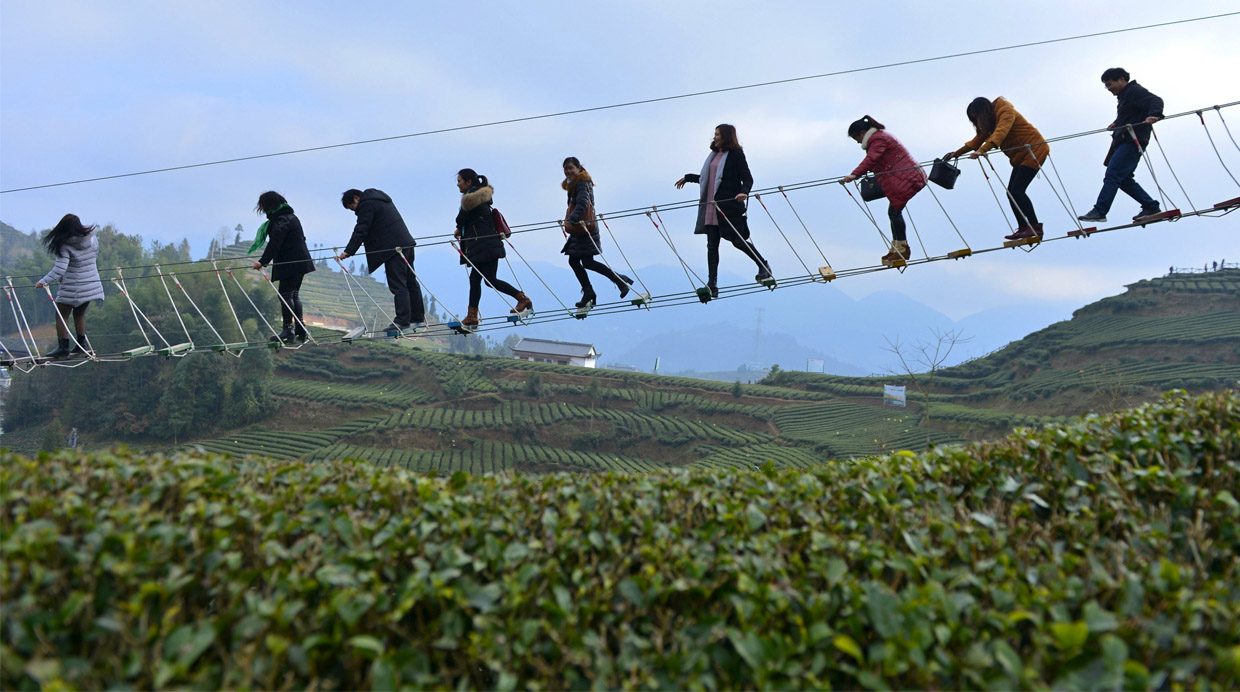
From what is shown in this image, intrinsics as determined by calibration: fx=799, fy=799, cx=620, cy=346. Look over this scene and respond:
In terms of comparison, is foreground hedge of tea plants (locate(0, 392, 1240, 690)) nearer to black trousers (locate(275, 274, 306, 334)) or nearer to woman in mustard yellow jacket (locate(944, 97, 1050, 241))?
woman in mustard yellow jacket (locate(944, 97, 1050, 241))

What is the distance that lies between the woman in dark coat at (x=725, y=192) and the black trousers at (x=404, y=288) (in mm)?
3612

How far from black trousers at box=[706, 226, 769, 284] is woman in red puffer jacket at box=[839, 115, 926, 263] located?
1301 mm

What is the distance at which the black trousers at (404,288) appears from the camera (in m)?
9.82

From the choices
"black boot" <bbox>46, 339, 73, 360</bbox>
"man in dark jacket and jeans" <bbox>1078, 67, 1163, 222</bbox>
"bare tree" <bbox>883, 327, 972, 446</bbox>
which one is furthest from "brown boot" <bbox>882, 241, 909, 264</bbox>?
"bare tree" <bbox>883, 327, 972, 446</bbox>

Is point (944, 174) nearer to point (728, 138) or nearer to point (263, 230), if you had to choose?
point (728, 138)

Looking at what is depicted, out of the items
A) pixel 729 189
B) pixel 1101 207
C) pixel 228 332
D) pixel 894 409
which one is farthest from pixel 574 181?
pixel 228 332

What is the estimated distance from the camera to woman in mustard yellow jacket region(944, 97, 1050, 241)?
865 centimetres

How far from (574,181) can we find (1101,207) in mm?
6040

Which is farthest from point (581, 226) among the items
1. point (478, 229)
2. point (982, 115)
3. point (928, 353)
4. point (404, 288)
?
point (928, 353)

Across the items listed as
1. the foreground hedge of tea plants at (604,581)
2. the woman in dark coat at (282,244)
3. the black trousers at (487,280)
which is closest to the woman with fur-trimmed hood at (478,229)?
the black trousers at (487,280)

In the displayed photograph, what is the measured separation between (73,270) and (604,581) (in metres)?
9.53

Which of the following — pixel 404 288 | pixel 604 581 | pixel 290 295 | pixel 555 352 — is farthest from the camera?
pixel 555 352

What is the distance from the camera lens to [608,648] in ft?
10.6

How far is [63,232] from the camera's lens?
9.55m
